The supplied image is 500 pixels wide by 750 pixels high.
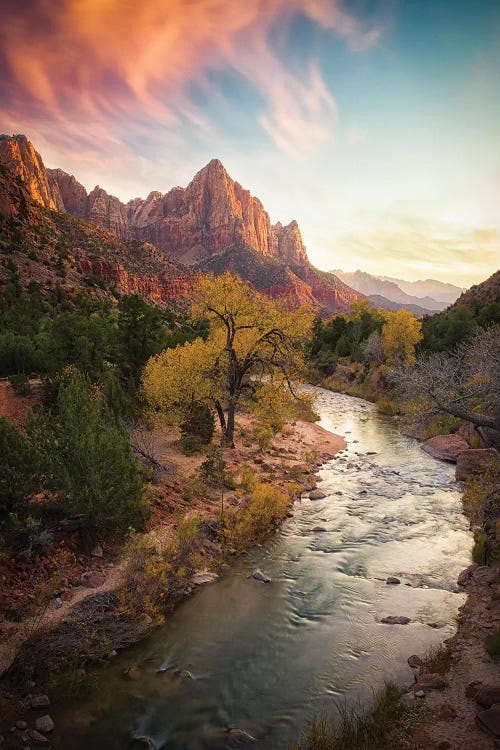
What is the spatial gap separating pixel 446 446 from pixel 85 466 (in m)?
24.7

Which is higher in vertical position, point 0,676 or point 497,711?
point 497,711

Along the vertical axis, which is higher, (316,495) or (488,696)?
(488,696)

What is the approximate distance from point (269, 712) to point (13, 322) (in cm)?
3387

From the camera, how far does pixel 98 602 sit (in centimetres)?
1093

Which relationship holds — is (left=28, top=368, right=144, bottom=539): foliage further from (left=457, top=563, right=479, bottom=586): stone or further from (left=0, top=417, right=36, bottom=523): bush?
(left=457, top=563, right=479, bottom=586): stone

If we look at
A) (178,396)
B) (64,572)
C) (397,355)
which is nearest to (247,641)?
(64,572)

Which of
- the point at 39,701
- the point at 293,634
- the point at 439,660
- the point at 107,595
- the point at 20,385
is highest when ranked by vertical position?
the point at 20,385

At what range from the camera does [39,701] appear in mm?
8375

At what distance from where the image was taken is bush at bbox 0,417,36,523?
11523mm

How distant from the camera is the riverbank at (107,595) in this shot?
9.00m

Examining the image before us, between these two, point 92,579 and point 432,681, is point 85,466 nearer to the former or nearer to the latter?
point 92,579

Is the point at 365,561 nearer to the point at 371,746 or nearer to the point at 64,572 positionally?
the point at 371,746

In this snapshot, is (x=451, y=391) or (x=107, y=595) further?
(x=451, y=391)

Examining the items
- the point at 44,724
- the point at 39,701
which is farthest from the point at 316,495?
the point at 44,724
